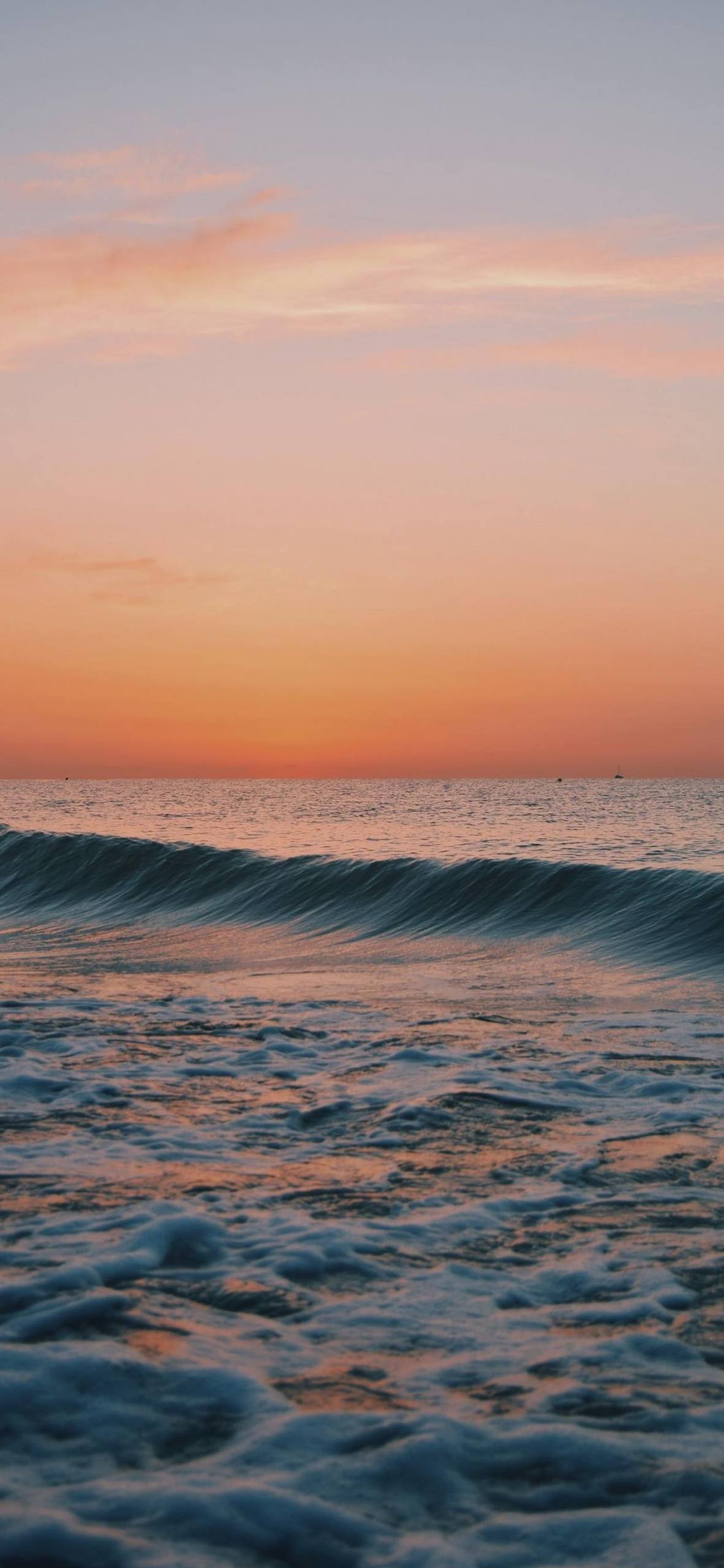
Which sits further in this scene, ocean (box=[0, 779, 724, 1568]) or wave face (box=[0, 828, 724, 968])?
wave face (box=[0, 828, 724, 968])

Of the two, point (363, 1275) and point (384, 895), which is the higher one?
point (384, 895)

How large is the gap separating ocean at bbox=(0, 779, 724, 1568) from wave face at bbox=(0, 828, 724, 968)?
4.20m

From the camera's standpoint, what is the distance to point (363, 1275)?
470 centimetres

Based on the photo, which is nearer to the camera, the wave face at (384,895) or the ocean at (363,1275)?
the ocean at (363,1275)

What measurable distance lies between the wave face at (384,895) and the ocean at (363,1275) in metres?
4.20

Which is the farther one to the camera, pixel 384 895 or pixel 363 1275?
pixel 384 895

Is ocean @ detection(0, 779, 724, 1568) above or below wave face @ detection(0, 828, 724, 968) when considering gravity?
below

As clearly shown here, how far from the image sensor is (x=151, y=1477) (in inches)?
130

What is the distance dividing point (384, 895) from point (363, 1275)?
54.1 feet

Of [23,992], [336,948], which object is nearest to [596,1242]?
[23,992]

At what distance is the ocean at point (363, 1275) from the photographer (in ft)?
10.4

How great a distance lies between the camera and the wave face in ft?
→ 55.9

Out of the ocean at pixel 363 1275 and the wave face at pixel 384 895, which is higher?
the wave face at pixel 384 895

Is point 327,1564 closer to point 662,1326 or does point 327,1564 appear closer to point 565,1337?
point 565,1337
